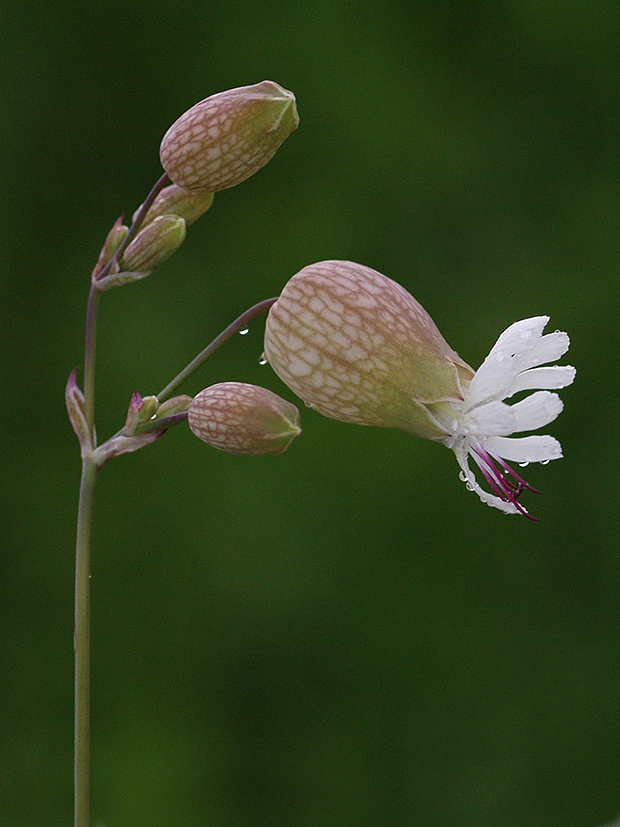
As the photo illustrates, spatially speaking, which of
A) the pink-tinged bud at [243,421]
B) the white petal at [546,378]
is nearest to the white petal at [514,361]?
the white petal at [546,378]

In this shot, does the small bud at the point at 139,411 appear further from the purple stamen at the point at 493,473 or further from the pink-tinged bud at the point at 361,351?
the purple stamen at the point at 493,473

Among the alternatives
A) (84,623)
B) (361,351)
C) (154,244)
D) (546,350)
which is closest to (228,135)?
(154,244)

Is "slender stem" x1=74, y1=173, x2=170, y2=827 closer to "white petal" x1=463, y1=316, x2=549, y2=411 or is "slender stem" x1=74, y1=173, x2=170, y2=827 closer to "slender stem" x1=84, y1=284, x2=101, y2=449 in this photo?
"slender stem" x1=84, y1=284, x2=101, y2=449

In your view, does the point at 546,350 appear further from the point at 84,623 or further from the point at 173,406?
the point at 84,623

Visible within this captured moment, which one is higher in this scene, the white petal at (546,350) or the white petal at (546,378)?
the white petal at (546,350)

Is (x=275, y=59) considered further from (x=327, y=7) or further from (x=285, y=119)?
(x=285, y=119)

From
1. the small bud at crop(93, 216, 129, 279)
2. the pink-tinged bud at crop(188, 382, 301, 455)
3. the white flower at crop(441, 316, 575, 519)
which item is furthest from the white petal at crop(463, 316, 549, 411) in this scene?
the small bud at crop(93, 216, 129, 279)
